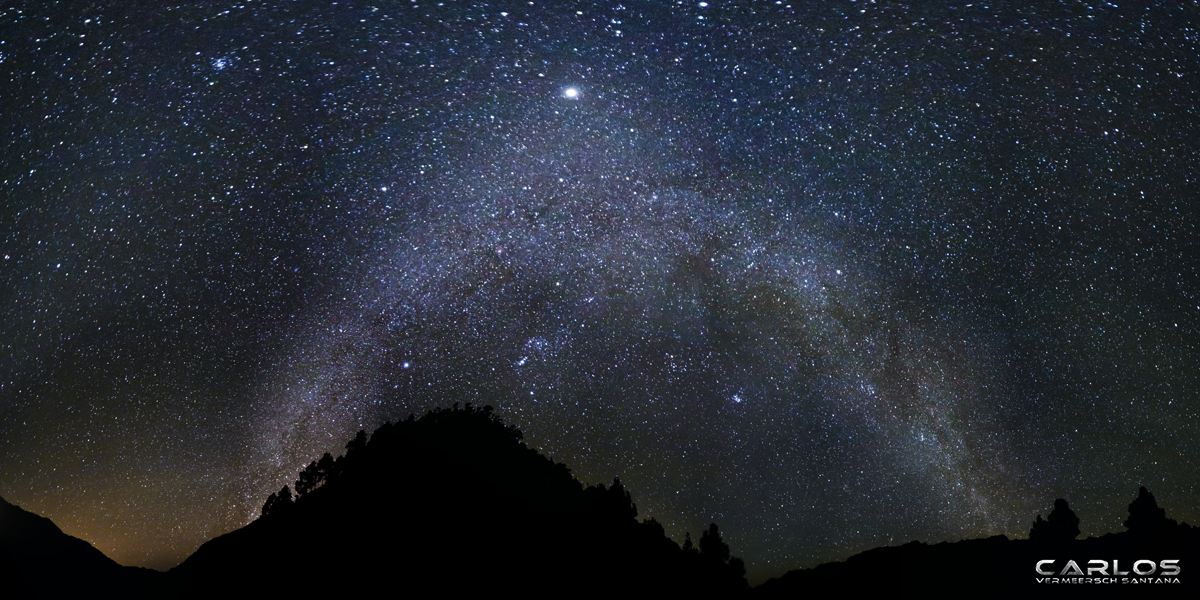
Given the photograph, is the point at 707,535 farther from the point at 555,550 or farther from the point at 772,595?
the point at 772,595

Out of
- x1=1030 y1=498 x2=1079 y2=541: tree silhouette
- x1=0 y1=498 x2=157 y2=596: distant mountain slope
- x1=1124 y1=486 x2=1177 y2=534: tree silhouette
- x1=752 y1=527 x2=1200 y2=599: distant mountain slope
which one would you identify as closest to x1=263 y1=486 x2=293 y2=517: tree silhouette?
x1=752 y1=527 x2=1200 y2=599: distant mountain slope

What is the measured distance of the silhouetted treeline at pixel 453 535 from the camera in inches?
1822

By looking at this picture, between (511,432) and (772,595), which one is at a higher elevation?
(511,432)

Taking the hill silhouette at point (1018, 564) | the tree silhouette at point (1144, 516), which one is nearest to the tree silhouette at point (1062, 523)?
the hill silhouette at point (1018, 564)

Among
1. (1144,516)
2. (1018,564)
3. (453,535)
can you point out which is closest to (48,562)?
(453,535)

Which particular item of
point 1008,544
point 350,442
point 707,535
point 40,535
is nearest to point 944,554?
point 1008,544

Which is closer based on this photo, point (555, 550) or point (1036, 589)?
point (555, 550)

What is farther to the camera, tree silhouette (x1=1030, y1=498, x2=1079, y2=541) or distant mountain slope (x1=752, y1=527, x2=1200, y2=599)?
distant mountain slope (x1=752, y1=527, x2=1200, y2=599)

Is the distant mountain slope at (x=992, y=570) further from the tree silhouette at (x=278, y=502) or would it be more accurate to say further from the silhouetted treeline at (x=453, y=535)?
the tree silhouette at (x=278, y=502)

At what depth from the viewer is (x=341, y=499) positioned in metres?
49.2

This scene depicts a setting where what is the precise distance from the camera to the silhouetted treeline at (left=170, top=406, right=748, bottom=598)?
46281 millimetres

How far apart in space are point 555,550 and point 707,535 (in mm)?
13136

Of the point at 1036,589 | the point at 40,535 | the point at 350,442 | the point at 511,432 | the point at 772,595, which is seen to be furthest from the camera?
the point at 40,535

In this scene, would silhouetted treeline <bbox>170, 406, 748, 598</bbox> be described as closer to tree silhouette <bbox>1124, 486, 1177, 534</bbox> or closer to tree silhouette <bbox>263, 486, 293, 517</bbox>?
tree silhouette <bbox>263, 486, 293, 517</bbox>
